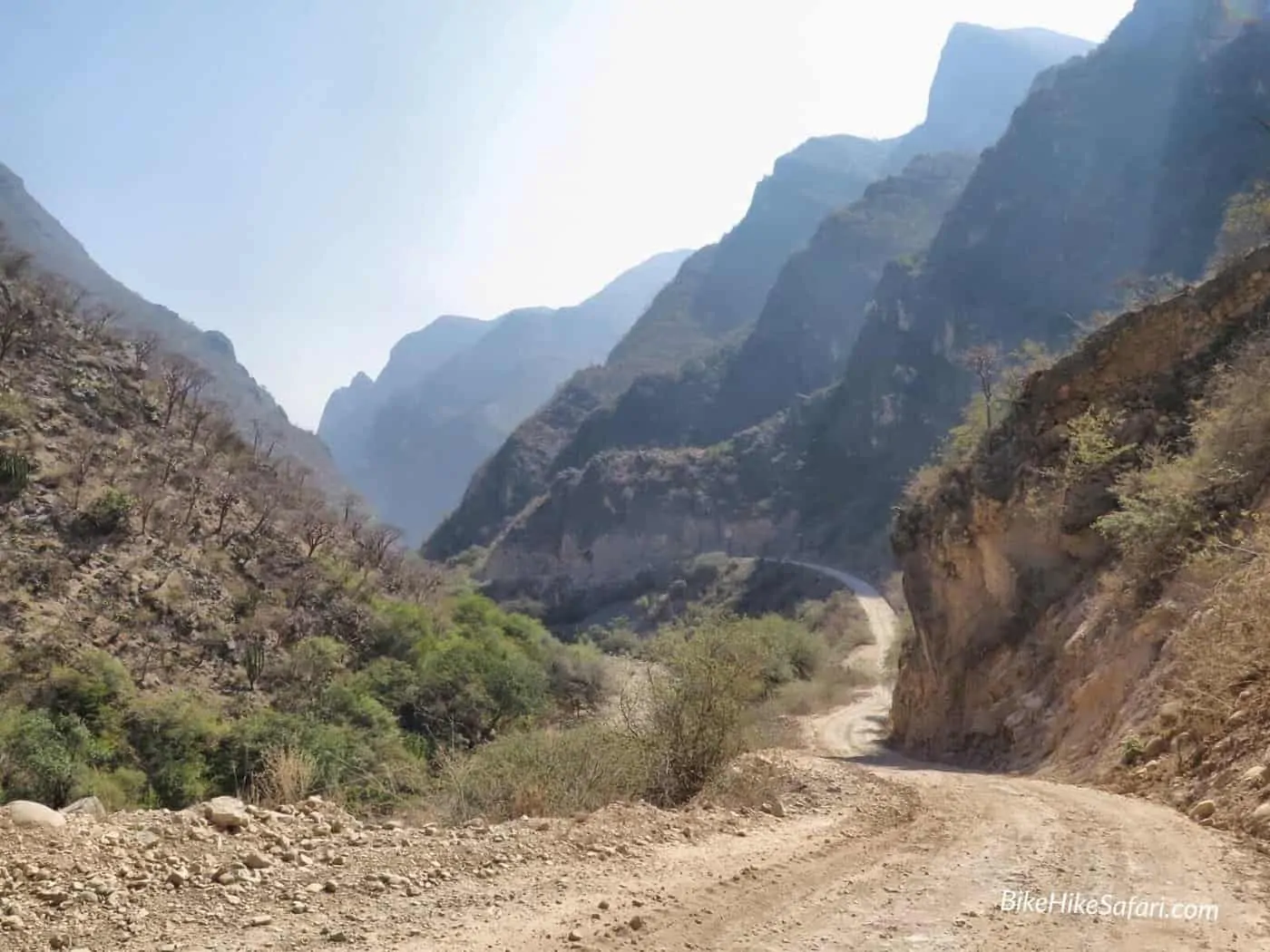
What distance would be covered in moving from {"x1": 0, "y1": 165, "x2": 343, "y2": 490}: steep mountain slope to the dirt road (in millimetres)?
102364

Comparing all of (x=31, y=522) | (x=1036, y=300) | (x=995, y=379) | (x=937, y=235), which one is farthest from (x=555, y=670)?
(x=937, y=235)

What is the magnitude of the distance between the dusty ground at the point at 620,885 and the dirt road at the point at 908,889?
18 mm

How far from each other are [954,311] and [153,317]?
12311cm

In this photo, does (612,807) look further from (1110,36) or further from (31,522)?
(1110,36)

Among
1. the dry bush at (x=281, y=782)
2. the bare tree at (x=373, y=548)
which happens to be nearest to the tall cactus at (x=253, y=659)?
the bare tree at (x=373, y=548)

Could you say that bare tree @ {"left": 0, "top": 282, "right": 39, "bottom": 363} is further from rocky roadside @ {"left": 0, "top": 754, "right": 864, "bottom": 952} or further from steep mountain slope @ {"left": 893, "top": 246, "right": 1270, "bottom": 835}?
steep mountain slope @ {"left": 893, "top": 246, "right": 1270, "bottom": 835}

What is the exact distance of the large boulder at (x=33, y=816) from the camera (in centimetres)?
521

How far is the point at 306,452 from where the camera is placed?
456 feet

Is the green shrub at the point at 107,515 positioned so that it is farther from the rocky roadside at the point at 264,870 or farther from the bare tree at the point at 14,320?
the rocky roadside at the point at 264,870

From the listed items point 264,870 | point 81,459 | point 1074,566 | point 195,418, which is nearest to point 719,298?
point 195,418

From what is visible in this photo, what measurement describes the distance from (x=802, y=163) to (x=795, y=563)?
481ft

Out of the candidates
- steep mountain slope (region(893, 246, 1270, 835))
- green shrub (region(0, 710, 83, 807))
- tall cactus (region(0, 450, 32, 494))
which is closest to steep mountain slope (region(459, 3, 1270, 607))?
steep mountain slope (region(893, 246, 1270, 835))

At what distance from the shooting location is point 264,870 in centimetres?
487

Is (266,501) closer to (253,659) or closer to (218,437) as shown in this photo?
(218,437)
